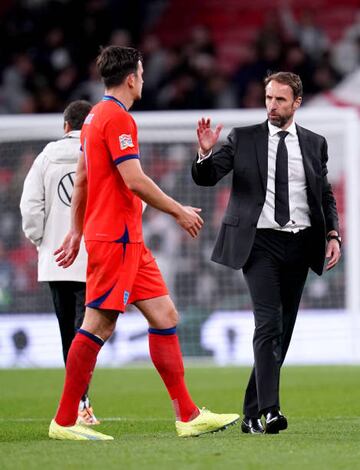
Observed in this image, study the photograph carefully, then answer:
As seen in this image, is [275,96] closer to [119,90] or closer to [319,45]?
[119,90]

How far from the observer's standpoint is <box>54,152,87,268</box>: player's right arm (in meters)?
7.08

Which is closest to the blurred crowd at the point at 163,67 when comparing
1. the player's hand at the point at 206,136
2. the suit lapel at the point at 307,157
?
the suit lapel at the point at 307,157

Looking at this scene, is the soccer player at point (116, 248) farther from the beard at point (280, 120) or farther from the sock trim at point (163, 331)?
the beard at point (280, 120)

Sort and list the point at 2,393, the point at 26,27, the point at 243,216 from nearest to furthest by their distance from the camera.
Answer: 1. the point at 243,216
2. the point at 2,393
3. the point at 26,27

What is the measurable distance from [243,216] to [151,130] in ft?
Answer: 26.6

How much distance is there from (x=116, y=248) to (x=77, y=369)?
0.70 m

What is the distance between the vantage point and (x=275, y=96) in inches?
300

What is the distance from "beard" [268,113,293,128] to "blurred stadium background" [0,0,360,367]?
7.40 metres

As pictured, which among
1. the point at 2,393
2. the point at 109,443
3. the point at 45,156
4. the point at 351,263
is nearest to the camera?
the point at 109,443

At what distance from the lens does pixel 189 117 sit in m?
15.4

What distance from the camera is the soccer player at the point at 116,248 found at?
6.82 meters

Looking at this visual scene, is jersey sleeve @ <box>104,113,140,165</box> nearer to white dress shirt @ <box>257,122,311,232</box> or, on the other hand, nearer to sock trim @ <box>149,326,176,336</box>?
sock trim @ <box>149,326,176,336</box>

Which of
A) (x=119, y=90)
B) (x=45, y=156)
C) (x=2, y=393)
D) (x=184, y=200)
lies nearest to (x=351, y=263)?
(x=184, y=200)

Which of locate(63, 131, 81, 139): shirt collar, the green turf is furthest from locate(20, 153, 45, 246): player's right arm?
the green turf
